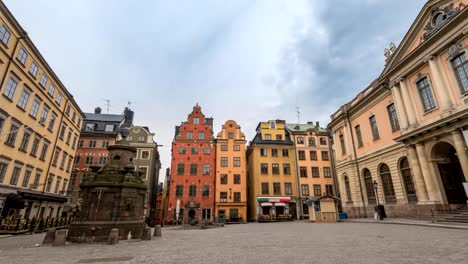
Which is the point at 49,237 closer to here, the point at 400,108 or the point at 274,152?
the point at 400,108

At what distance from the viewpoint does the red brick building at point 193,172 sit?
3734 cm

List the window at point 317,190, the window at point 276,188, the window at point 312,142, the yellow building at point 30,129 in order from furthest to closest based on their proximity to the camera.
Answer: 1. the window at point 312,142
2. the window at point 317,190
3. the window at point 276,188
4. the yellow building at point 30,129

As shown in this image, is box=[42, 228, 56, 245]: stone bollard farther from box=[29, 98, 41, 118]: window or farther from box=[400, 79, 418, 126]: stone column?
box=[400, 79, 418, 126]: stone column

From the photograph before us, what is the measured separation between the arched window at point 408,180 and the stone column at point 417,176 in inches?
44.4

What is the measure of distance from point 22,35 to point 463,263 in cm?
3274

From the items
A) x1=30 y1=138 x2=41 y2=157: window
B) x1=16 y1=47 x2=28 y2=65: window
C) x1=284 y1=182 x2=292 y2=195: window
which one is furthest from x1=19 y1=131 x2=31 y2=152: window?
x1=284 y1=182 x2=292 y2=195: window

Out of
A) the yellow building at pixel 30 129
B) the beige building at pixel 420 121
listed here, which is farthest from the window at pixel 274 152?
the yellow building at pixel 30 129

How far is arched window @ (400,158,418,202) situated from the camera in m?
22.0

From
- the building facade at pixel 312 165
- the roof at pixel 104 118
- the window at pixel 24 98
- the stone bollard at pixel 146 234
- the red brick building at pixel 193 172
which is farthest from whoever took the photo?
the roof at pixel 104 118

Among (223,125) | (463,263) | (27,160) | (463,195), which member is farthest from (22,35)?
(463,195)

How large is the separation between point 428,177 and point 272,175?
24.5 meters

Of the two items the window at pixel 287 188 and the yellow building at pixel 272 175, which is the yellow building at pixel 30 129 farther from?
the window at pixel 287 188

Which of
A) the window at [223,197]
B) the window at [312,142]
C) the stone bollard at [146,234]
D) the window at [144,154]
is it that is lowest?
the stone bollard at [146,234]

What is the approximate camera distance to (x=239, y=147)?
138 ft
